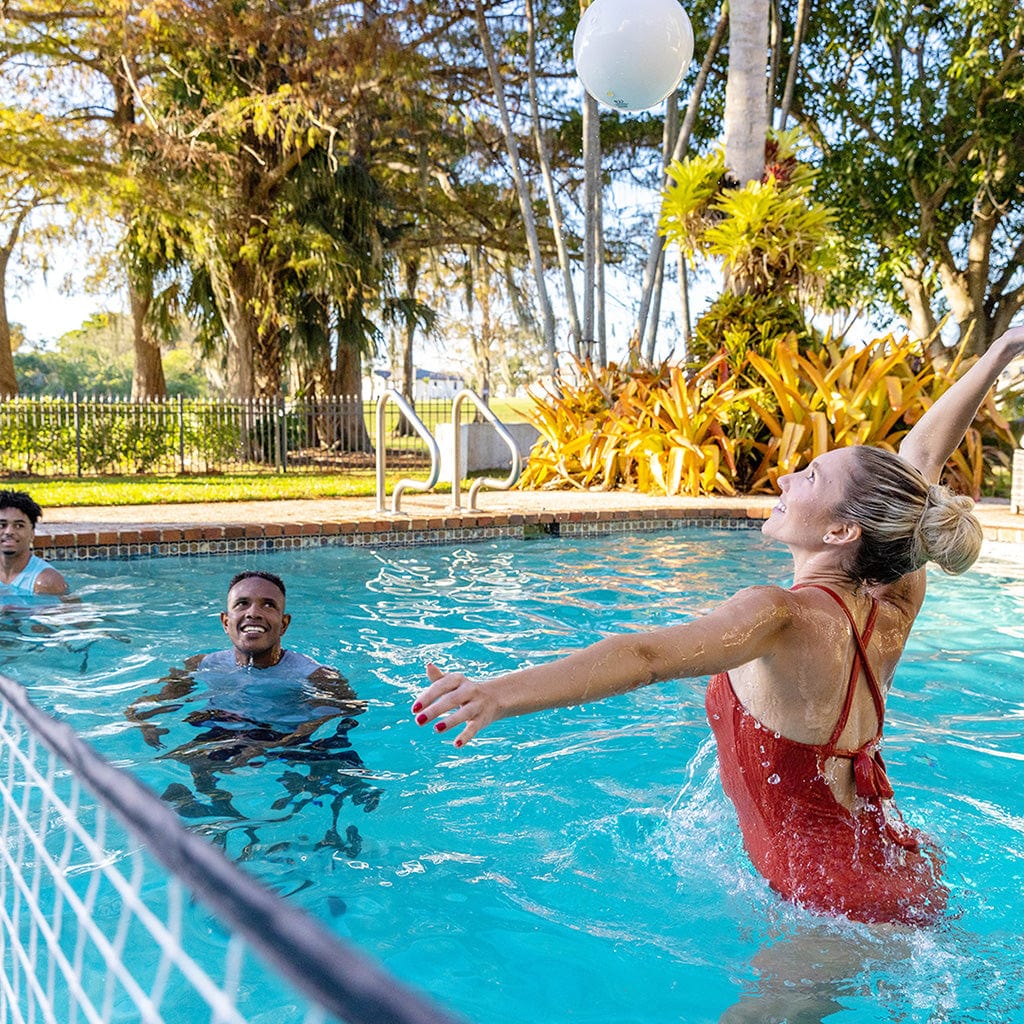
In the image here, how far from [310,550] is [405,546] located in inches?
35.8

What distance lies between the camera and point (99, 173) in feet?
49.8

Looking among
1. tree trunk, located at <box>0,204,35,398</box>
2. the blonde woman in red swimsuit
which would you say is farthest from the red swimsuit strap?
tree trunk, located at <box>0,204,35,398</box>

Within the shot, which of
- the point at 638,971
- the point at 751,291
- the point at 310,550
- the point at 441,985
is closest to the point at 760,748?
the point at 638,971

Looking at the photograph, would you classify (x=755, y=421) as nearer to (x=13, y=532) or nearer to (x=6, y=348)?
(x=13, y=532)

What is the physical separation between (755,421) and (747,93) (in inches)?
157

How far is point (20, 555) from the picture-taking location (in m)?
6.21

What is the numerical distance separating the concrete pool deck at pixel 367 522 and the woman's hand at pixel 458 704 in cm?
747

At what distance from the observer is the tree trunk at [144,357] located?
20.2 meters

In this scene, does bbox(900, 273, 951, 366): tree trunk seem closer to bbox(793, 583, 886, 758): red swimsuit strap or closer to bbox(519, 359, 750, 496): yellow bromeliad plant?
bbox(519, 359, 750, 496): yellow bromeliad plant

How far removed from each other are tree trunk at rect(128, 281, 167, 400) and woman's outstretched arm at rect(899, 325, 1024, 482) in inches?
733

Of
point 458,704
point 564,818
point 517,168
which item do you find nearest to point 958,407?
point 458,704

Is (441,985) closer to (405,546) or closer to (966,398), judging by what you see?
(966,398)

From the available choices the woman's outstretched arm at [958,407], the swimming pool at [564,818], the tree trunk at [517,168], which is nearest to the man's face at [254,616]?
the swimming pool at [564,818]

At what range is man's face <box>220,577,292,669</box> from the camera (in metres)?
4.14
